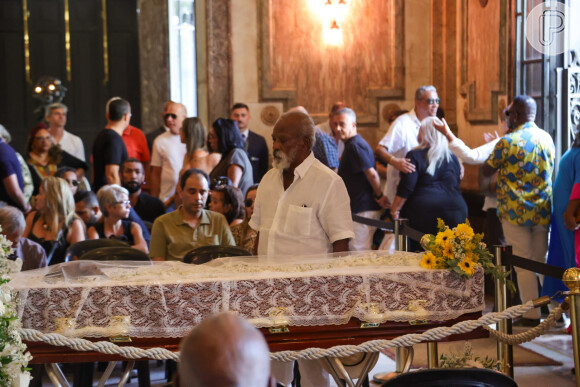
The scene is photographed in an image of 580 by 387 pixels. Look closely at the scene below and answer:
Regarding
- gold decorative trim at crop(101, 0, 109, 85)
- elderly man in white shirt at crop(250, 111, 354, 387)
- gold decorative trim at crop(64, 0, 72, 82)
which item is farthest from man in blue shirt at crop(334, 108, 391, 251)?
gold decorative trim at crop(64, 0, 72, 82)

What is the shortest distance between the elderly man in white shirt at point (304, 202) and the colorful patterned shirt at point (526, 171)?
296 cm

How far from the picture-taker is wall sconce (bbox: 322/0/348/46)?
1083cm

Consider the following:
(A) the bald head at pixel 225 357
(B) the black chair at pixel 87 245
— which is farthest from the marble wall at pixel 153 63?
(A) the bald head at pixel 225 357

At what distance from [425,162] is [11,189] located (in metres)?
3.47

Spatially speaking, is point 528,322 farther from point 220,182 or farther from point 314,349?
point 314,349

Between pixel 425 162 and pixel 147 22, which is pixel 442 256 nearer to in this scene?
pixel 425 162

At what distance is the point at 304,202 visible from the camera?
187 inches

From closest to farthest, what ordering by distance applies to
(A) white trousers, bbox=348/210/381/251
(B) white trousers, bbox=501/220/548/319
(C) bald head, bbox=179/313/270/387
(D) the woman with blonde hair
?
(C) bald head, bbox=179/313/270/387 < (B) white trousers, bbox=501/220/548/319 < (A) white trousers, bbox=348/210/381/251 < (D) the woman with blonde hair

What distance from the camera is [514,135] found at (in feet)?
24.1

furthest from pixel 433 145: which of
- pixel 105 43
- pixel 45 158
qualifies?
pixel 105 43

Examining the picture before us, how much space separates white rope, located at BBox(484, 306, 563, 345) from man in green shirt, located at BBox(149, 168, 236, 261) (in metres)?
2.17

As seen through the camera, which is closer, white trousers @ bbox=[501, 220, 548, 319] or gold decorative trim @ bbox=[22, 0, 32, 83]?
white trousers @ bbox=[501, 220, 548, 319]

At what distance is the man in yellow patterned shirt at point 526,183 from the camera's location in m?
7.31

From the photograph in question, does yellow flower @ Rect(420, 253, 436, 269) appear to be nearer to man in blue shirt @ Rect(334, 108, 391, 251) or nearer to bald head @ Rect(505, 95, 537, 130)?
bald head @ Rect(505, 95, 537, 130)
